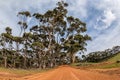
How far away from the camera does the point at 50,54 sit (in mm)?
59562

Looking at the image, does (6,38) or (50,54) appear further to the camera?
(6,38)

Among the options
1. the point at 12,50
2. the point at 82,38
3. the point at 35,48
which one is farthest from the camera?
the point at 12,50

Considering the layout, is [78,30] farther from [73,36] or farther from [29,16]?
[29,16]

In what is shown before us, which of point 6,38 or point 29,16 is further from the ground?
point 29,16

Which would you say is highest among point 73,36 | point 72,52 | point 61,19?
point 61,19

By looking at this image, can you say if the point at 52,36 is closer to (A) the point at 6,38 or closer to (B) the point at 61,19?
(B) the point at 61,19

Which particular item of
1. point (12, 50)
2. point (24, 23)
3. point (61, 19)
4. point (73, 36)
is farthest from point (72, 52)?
point (12, 50)

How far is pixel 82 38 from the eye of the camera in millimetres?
56562

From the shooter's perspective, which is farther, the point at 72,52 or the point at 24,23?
the point at 24,23

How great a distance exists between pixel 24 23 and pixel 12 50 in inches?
381

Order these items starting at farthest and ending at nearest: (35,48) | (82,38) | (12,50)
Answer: (12,50), (35,48), (82,38)

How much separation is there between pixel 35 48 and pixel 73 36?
30.9 ft

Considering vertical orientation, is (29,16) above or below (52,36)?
above

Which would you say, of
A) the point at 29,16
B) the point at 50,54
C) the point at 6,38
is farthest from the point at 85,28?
the point at 6,38
